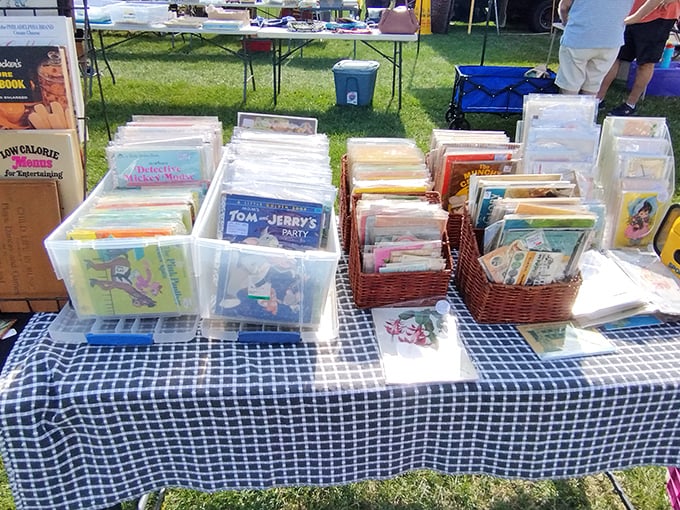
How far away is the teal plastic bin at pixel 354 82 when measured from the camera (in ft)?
16.3

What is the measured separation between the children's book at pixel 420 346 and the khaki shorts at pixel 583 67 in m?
3.43

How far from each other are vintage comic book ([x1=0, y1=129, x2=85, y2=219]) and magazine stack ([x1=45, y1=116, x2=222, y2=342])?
73 millimetres

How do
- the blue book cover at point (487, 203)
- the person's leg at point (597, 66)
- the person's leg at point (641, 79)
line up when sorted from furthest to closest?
the person's leg at point (641, 79), the person's leg at point (597, 66), the blue book cover at point (487, 203)

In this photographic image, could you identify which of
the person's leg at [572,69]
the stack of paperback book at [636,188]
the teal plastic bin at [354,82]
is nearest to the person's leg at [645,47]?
the person's leg at [572,69]

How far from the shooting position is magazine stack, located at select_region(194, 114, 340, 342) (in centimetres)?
107

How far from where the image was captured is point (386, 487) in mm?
1844

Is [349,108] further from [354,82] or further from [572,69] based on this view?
[572,69]

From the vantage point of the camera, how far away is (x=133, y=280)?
1.09m

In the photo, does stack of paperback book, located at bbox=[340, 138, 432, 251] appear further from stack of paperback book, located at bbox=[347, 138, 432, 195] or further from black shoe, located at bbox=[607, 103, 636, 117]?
black shoe, located at bbox=[607, 103, 636, 117]

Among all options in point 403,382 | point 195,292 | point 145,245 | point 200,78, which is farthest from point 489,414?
point 200,78

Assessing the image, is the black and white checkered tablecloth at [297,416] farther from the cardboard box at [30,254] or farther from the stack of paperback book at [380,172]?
the stack of paperback book at [380,172]

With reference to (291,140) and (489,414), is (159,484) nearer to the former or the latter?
(489,414)

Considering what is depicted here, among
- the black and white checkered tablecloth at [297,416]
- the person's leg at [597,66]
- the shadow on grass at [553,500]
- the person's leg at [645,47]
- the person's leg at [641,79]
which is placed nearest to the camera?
the black and white checkered tablecloth at [297,416]

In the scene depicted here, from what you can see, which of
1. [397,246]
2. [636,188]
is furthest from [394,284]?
[636,188]
